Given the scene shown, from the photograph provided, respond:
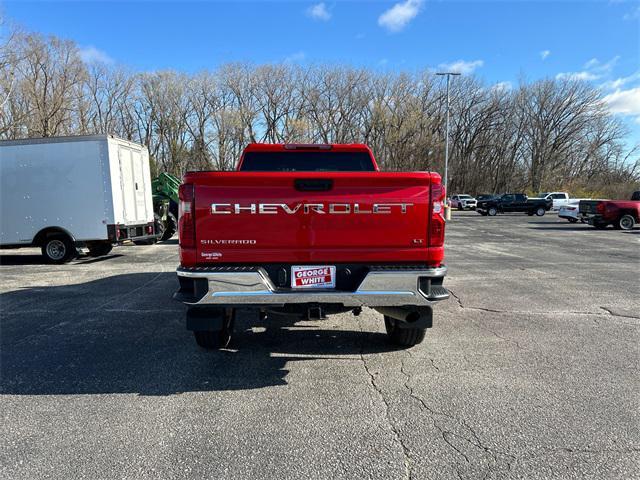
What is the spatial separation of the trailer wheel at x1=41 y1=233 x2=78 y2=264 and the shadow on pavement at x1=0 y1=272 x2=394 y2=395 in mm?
4492

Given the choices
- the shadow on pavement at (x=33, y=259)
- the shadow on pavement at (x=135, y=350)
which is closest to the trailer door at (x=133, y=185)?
the shadow on pavement at (x=33, y=259)

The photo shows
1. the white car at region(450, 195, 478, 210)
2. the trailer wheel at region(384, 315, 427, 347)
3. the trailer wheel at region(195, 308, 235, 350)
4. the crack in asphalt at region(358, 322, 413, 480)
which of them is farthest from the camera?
the white car at region(450, 195, 478, 210)

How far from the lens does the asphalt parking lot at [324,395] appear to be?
248 cm

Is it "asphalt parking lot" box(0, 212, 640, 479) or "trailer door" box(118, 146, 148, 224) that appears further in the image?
"trailer door" box(118, 146, 148, 224)

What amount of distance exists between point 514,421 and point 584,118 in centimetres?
6561

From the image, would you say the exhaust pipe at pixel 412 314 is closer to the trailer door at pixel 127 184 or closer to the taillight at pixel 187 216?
the taillight at pixel 187 216

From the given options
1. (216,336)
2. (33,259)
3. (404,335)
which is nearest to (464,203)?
(33,259)

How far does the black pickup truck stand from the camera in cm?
3384

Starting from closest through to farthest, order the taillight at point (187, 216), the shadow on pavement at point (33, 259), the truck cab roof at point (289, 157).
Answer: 1. the taillight at point (187, 216)
2. the truck cab roof at point (289, 157)
3. the shadow on pavement at point (33, 259)

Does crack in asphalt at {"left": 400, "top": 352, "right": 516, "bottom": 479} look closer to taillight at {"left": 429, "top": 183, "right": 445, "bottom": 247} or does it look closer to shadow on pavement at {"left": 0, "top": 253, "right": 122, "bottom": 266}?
taillight at {"left": 429, "top": 183, "right": 445, "bottom": 247}

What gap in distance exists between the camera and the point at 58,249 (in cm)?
1055

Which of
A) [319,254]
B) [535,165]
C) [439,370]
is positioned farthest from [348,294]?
[535,165]

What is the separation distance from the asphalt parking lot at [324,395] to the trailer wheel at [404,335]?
11cm

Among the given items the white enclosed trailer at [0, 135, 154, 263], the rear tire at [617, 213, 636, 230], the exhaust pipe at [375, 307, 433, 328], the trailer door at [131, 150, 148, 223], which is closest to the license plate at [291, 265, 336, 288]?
the exhaust pipe at [375, 307, 433, 328]
